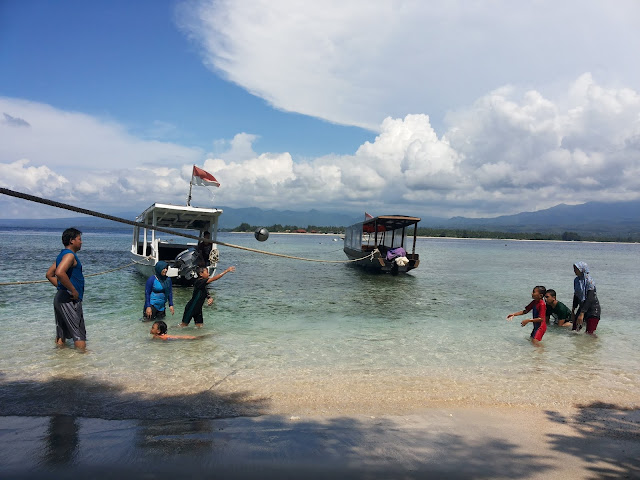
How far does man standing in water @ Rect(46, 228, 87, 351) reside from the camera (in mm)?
6355

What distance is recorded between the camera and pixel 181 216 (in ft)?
63.3

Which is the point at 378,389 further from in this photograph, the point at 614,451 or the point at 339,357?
the point at 614,451

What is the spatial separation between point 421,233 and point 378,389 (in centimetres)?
14958

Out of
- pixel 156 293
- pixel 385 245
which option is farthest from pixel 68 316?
pixel 385 245

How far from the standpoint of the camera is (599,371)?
295 inches

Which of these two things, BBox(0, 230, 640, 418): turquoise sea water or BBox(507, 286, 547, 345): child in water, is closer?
BBox(0, 230, 640, 418): turquoise sea water

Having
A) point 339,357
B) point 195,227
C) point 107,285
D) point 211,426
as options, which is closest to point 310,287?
point 195,227

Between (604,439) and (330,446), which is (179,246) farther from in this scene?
(604,439)

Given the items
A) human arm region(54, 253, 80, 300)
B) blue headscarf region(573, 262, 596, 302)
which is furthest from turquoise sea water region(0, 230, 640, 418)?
human arm region(54, 253, 80, 300)

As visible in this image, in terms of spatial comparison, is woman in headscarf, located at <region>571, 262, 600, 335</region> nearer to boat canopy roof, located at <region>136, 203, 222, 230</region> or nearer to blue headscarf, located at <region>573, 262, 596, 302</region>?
blue headscarf, located at <region>573, 262, 596, 302</region>

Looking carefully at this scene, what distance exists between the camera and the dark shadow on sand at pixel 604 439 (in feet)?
12.6

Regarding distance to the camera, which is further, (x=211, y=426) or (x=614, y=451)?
(x=211, y=426)

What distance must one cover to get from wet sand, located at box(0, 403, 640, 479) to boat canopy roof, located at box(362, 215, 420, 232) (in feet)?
63.0

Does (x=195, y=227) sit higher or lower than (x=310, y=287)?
higher
